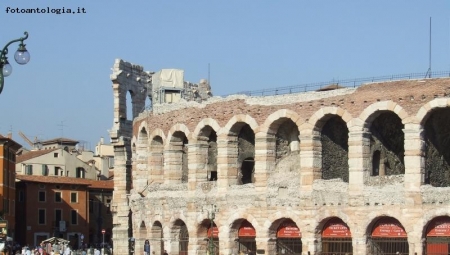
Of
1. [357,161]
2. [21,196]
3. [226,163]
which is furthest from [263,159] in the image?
[21,196]

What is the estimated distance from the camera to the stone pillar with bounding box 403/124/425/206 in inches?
1526

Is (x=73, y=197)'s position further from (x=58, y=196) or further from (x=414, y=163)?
(x=414, y=163)

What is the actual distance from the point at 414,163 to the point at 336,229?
4.83 metres

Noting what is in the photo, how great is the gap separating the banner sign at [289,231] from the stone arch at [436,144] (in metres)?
6.20

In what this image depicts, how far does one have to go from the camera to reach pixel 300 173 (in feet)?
138

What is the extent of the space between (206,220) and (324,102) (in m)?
8.70

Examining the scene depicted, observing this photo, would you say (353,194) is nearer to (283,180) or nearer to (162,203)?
(283,180)

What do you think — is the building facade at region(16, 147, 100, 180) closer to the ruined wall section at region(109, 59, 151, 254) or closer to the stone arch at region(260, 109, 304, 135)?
the ruined wall section at region(109, 59, 151, 254)

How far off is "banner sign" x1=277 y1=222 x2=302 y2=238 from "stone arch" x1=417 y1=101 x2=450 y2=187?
620 centimetres

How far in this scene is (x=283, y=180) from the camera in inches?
1692

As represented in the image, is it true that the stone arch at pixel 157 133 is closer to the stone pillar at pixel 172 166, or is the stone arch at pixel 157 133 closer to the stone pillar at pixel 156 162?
the stone pillar at pixel 156 162

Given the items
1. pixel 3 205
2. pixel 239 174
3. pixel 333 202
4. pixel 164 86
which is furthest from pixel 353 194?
pixel 3 205

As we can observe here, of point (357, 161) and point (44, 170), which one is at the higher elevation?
point (357, 161)

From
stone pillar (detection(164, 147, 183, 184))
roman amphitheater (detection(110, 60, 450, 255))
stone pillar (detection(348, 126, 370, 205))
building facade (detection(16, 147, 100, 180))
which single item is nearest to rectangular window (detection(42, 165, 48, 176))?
building facade (detection(16, 147, 100, 180))
